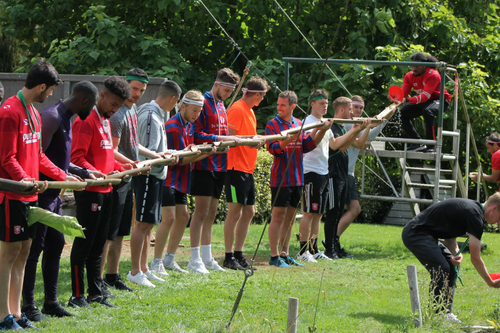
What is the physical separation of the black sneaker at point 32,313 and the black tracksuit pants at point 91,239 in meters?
0.44

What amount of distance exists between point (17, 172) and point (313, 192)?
4.57m

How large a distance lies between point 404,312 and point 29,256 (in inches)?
129

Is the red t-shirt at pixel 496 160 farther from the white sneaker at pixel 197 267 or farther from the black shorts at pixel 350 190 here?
the white sneaker at pixel 197 267

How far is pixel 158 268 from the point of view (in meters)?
6.28

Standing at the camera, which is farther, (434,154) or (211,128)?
(434,154)

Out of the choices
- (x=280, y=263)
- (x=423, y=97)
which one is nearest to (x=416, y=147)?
(x=423, y=97)

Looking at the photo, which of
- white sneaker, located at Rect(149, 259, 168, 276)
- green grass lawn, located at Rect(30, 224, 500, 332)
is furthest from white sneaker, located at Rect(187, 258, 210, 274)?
white sneaker, located at Rect(149, 259, 168, 276)

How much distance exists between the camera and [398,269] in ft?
24.8

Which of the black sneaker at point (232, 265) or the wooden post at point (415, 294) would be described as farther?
the black sneaker at point (232, 265)

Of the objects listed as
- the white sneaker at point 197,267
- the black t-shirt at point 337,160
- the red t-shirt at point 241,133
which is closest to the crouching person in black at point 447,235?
the red t-shirt at point 241,133

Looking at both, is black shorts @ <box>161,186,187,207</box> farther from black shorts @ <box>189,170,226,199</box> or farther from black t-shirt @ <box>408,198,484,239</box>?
black t-shirt @ <box>408,198,484,239</box>

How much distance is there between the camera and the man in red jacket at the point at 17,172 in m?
4.02

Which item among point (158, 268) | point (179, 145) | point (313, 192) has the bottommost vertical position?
point (158, 268)

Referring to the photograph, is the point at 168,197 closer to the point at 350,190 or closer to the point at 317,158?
the point at 317,158
